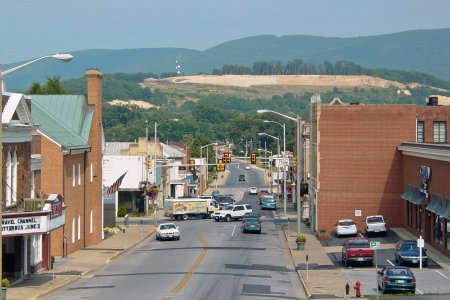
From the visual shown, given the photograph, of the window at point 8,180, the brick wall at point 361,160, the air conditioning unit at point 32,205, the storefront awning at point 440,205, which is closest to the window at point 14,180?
the window at point 8,180

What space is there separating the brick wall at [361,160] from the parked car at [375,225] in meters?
5.00

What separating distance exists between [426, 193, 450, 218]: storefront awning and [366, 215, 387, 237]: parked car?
10.2 metres

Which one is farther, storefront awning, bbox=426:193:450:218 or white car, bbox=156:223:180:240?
white car, bbox=156:223:180:240

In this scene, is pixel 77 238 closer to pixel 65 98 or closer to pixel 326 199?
pixel 65 98

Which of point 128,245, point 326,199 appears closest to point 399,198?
point 326,199

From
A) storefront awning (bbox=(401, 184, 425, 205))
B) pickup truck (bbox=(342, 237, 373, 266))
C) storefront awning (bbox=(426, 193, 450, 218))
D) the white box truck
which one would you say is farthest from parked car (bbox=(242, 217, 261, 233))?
pickup truck (bbox=(342, 237, 373, 266))

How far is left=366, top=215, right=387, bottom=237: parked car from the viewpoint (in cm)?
7675

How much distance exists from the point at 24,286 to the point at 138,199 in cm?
7047

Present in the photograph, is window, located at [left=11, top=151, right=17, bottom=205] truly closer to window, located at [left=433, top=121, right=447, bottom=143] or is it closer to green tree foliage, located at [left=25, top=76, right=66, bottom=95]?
window, located at [left=433, top=121, right=447, bottom=143]

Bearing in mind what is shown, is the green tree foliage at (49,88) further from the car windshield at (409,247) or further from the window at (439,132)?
the car windshield at (409,247)

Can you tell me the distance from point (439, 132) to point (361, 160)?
12.5 metres

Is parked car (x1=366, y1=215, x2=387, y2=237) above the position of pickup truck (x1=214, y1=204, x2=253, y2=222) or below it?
above

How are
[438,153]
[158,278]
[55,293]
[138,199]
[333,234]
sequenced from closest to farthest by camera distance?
[55,293]
[158,278]
[438,153]
[333,234]
[138,199]

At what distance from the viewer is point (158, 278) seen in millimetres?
51188
